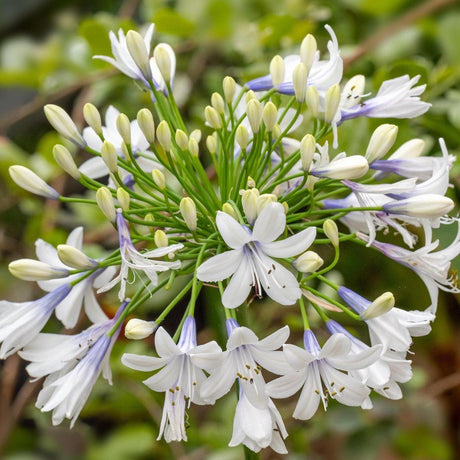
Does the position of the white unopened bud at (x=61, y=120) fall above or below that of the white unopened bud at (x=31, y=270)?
above

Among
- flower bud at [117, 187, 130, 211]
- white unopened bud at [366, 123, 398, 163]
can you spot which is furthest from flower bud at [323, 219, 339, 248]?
flower bud at [117, 187, 130, 211]

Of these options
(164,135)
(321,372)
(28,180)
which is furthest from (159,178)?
(321,372)

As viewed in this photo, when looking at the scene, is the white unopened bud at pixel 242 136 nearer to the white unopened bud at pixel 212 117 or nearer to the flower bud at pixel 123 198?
the white unopened bud at pixel 212 117

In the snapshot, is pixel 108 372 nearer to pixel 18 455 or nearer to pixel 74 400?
pixel 74 400

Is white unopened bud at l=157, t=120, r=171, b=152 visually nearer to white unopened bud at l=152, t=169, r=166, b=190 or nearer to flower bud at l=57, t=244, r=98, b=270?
white unopened bud at l=152, t=169, r=166, b=190

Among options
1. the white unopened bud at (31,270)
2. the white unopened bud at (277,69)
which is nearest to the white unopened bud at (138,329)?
the white unopened bud at (31,270)

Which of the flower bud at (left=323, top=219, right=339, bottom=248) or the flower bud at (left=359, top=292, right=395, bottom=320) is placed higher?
the flower bud at (left=323, top=219, right=339, bottom=248)
